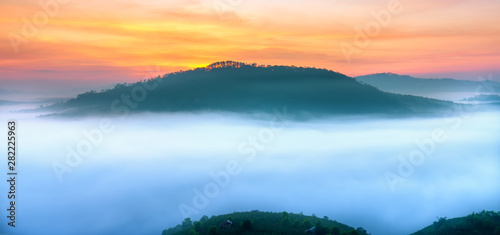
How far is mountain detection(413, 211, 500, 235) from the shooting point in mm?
77688

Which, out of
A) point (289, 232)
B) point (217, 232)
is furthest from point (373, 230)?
A: point (217, 232)

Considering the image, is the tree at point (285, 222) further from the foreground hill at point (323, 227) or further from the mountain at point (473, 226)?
the mountain at point (473, 226)

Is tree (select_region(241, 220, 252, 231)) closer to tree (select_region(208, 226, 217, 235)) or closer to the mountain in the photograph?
tree (select_region(208, 226, 217, 235))

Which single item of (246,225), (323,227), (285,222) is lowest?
(323,227)

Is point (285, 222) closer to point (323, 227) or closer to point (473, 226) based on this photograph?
point (323, 227)

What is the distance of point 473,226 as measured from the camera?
260ft

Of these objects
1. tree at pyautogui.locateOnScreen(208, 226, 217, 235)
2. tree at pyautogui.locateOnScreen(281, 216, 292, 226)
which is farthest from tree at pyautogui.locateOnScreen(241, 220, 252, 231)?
tree at pyautogui.locateOnScreen(281, 216, 292, 226)

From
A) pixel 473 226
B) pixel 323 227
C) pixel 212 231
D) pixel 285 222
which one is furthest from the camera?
pixel 285 222

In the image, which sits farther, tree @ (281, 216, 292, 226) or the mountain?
tree @ (281, 216, 292, 226)

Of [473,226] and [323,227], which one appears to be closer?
[473,226]

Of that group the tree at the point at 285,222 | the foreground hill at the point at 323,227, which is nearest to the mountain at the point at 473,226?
the foreground hill at the point at 323,227

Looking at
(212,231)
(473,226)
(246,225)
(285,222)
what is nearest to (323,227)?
(285,222)

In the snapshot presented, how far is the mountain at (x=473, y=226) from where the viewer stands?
3059 inches

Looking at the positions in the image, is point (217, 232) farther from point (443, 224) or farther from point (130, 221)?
point (130, 221)
